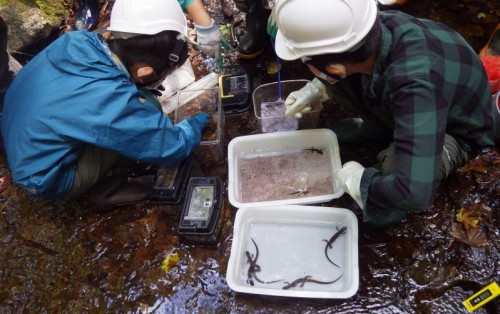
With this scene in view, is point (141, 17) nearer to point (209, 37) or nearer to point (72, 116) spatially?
point (72, 116)

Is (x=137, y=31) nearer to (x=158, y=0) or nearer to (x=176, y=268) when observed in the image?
(x=158, y=0)

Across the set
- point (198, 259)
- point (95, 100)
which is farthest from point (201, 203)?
point (95, 100)

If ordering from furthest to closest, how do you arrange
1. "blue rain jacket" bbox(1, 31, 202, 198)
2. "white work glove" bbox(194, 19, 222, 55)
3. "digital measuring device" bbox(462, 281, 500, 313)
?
"white work glove" bbox(194, 19, 222, 55)
"blue rain jacket" bbox(1, 31, 202, 198)
"digital measuring device" bbox(462, 281, 500, 313)

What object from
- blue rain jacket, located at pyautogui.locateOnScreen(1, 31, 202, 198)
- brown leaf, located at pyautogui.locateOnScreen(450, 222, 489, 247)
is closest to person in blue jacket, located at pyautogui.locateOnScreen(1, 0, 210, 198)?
blue rain jacket, located at pyautogui.locateOnScreen(1, 31, 202, 198)

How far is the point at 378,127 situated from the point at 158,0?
175 cm

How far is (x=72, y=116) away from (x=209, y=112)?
4.18ft

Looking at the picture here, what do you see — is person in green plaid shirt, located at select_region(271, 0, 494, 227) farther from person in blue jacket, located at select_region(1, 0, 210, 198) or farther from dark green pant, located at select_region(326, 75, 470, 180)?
person in blue jacket, located at select_region(1, 0, 210, 198)

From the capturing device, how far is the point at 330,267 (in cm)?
236

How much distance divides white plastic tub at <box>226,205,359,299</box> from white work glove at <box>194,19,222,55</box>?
1.53 m

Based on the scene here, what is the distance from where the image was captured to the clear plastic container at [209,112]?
3.00 meters

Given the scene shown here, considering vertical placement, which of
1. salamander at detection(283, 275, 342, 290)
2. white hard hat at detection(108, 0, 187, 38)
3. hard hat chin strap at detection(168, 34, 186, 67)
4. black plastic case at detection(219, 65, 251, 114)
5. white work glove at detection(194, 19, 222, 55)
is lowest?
salamander at detection(283, 275, 342, 290)

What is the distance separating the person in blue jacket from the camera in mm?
2221

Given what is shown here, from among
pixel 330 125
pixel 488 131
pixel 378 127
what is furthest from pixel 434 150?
pixel 330 125

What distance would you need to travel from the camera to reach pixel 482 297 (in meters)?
2.13
